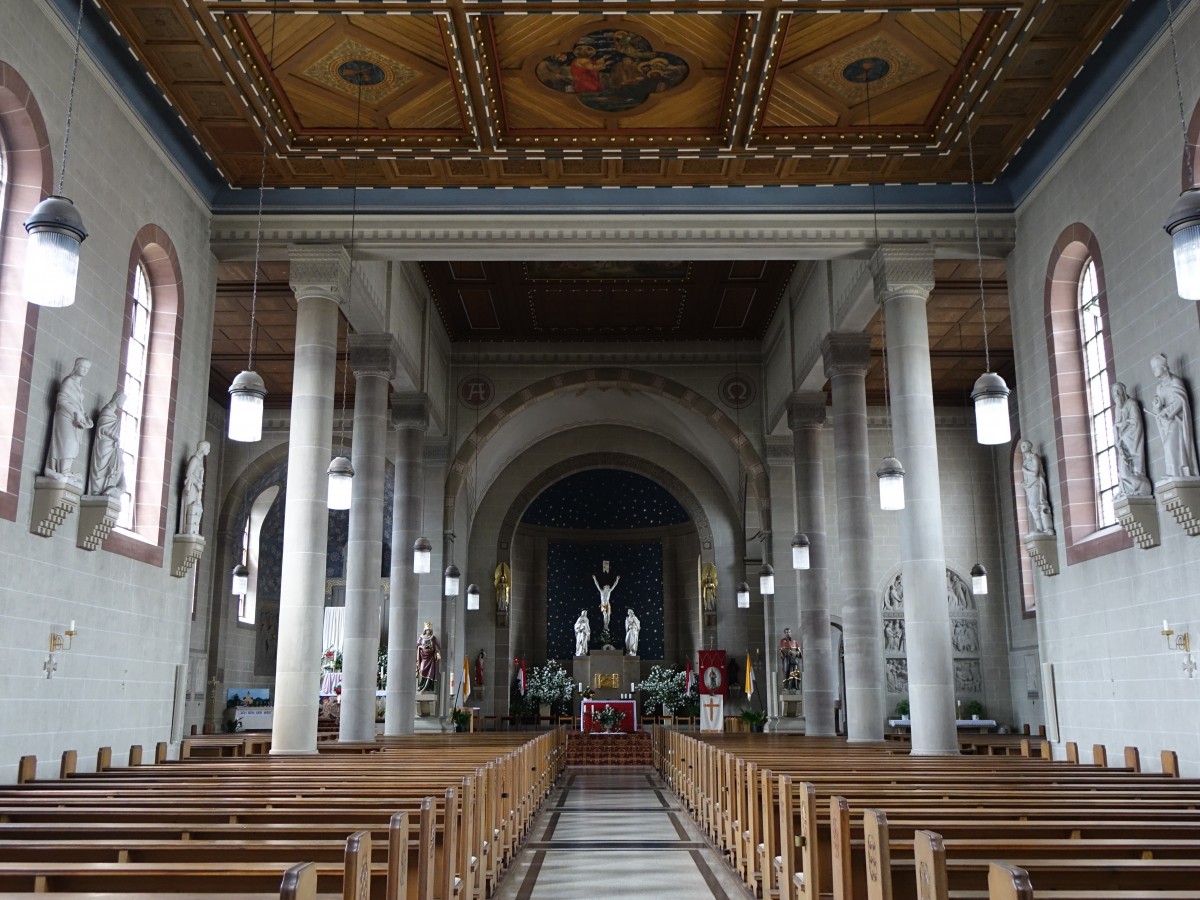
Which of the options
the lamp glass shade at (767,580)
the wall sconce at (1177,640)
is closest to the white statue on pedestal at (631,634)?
the lamp glass shade at (767,580)

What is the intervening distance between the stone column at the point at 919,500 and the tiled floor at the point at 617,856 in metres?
3.50

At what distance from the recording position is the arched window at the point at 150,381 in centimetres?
1212

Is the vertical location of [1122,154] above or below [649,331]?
below

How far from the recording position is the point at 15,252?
9.57 metres

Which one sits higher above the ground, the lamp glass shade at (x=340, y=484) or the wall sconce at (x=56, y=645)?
the lamp glass shade at (x=340, y=484)

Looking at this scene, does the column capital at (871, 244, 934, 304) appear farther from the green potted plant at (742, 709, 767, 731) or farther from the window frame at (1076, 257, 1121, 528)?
the green potted plant at (742, 709, 767, 731)

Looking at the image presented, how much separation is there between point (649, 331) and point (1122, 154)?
47.6 ft

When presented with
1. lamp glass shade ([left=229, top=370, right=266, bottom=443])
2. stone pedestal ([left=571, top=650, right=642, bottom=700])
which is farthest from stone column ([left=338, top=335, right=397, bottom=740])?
stone pedestal ([left=571, top=650, right=642, bottom=700])

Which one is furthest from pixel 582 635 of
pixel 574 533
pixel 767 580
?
pixel 767 580

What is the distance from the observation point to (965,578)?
25.9 meters

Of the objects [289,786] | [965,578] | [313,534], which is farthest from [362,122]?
[965,578]

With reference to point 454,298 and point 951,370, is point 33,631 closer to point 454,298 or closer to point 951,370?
point 454,298

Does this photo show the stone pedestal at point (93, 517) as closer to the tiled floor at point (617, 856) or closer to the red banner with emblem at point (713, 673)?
the tiled floor at point (617, 856)

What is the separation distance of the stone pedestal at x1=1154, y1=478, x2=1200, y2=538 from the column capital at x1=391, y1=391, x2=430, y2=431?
1474cm
